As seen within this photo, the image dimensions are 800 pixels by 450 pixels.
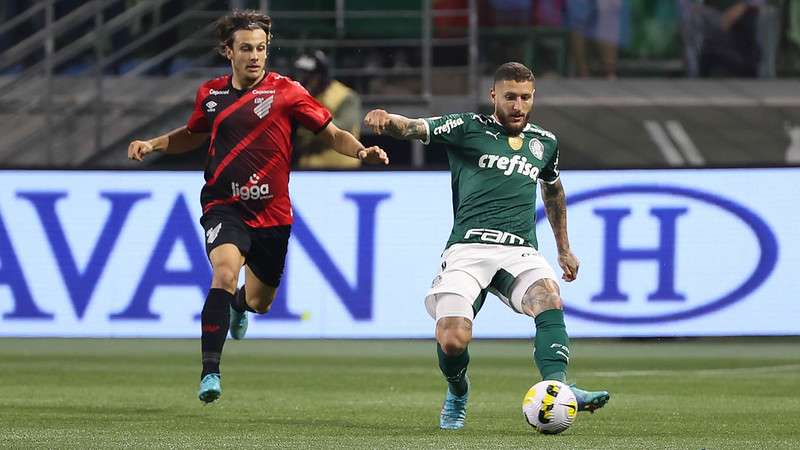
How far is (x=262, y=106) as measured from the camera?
9578 mm

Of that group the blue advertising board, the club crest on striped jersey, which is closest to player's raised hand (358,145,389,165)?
the club crest on striped jersey

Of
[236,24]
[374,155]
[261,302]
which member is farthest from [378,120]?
[261,302]

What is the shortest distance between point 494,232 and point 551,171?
1.83 ft

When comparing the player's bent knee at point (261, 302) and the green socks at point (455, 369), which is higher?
the green socks at point (455, 369)

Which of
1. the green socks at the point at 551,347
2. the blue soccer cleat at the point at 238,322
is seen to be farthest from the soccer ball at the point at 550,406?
the blue soccer cleat at the point at 238,322

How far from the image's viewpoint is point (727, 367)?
1343 centimetres

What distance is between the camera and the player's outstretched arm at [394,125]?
A: 8.23 meters

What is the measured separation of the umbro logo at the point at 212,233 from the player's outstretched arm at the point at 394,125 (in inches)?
54.4

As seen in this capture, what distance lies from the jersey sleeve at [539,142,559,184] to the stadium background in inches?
50.4

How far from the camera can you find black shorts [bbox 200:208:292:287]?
370 inches

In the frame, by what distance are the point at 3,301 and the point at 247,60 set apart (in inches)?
212

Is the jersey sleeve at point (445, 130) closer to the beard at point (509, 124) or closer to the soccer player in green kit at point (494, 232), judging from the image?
the soccer player in green kit at point (494, 232)

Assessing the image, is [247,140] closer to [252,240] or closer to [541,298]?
[252,240]

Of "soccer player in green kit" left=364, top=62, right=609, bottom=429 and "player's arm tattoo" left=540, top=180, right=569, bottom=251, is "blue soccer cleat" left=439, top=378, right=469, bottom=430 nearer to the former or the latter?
"soccer player in green kit" left=364, top=62, right=609, bottom=429
